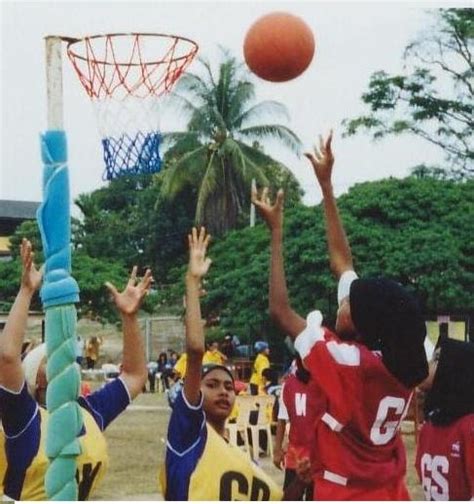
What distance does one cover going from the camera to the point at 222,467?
15.7 feet

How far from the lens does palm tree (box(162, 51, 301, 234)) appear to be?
36.3 m

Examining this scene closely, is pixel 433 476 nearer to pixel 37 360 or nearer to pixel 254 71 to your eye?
pixel 37 360

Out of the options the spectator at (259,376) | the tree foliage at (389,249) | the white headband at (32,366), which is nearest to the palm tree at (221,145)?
the tree foliage at (389,249)

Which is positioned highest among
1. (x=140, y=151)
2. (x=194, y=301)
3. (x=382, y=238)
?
(x=382, y=238)

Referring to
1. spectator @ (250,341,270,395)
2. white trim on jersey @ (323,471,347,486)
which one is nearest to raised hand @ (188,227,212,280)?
white trim on jersey @ (323,471,347,486)

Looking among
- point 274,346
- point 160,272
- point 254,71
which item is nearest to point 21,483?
point 254,71

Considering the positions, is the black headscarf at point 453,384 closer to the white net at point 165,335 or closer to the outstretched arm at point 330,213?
the outstretched arm at point 330,213

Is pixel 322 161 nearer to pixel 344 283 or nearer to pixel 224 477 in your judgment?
pixel 344 283

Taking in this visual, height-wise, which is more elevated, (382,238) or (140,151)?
(382,238)

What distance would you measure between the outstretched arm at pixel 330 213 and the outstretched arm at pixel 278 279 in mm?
200

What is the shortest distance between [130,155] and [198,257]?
260 cm

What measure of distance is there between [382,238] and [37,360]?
20.7 m

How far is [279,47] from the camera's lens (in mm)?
6395

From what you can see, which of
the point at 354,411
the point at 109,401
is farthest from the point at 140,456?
the point at 354,411
